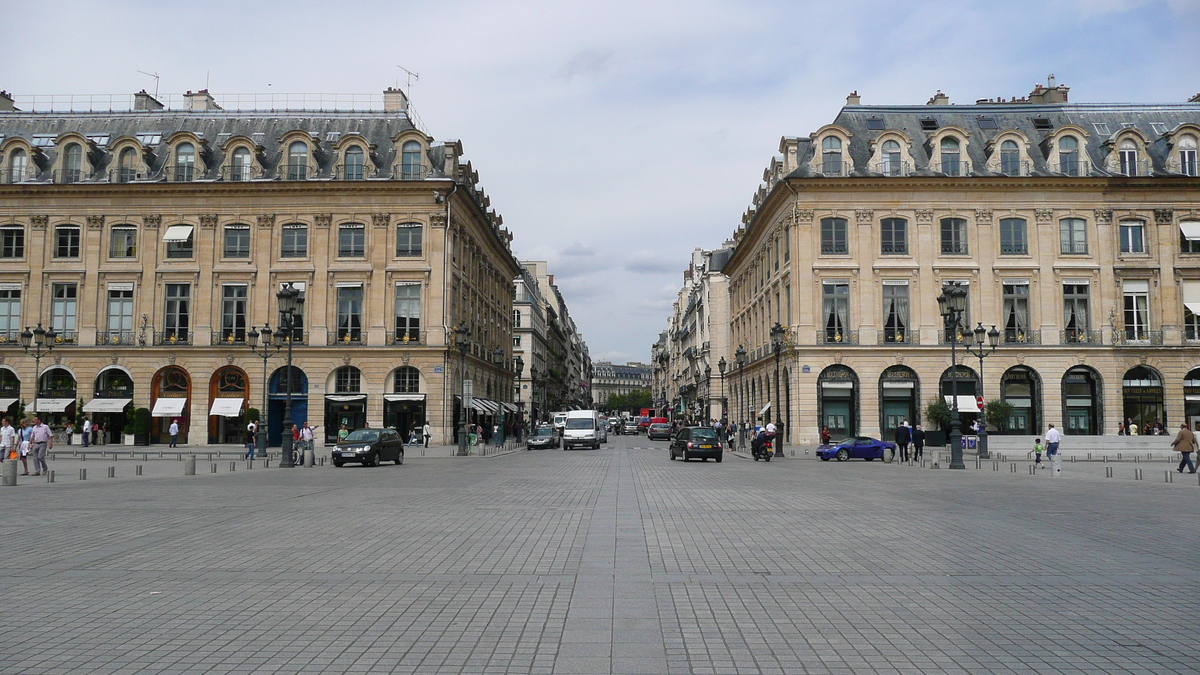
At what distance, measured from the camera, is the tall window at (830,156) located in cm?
5331

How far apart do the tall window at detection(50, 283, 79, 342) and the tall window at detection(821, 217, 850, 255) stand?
4464 cm

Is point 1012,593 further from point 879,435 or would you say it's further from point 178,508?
point 879,435

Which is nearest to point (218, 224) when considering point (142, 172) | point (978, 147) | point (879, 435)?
point (142, 172)

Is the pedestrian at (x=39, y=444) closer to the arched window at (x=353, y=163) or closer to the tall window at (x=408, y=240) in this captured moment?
the tall window at (x=408, y=240)

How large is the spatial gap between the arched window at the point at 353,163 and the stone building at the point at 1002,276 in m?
25.0

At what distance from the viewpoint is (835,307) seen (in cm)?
5284

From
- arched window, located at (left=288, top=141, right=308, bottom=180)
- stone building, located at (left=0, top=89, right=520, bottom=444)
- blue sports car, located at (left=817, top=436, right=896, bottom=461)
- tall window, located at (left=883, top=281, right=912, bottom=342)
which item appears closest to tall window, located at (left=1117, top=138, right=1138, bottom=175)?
tall window, located at (left=883, top=281, right=912, bottom=342)

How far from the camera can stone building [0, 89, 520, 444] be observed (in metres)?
53.8

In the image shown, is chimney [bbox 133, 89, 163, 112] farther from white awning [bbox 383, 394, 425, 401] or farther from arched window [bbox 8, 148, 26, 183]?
white awning [bbox 383, 394, 425, 401]

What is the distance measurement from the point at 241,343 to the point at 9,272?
15.1 metres

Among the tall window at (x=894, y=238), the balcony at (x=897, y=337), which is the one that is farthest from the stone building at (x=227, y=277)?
the tall window at (x=894, y=238)

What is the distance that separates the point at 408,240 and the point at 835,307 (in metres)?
25.3

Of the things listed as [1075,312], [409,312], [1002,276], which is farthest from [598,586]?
[1075,312]

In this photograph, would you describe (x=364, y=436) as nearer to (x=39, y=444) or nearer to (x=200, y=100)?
(x=39, y=444)
